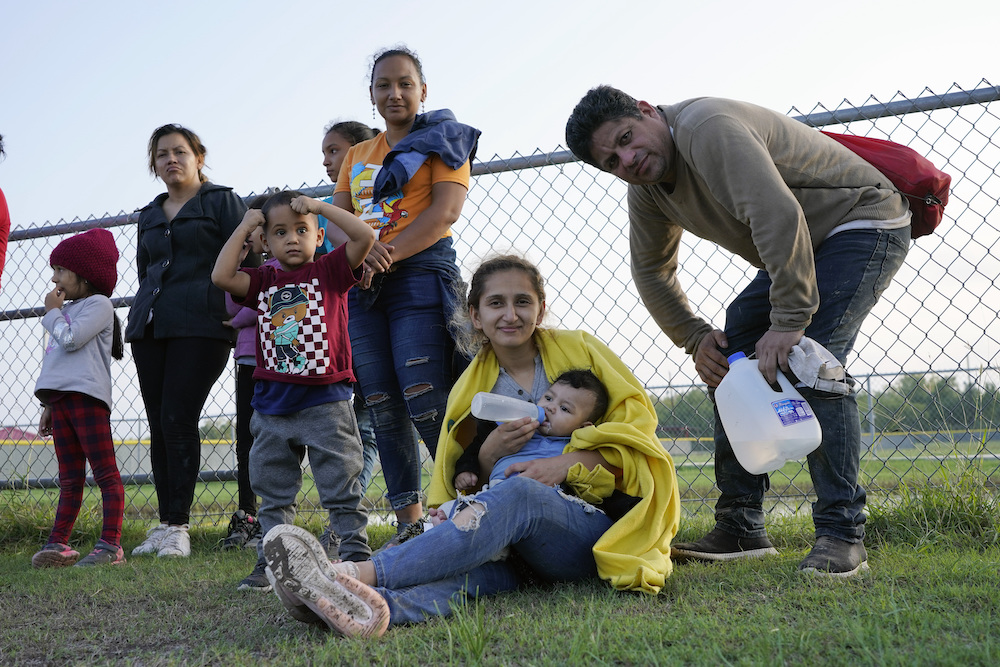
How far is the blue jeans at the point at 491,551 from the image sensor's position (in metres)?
2.09

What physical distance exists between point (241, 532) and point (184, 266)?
127 centimetres

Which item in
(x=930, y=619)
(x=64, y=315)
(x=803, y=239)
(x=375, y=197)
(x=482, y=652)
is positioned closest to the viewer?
(x=482, y=652)

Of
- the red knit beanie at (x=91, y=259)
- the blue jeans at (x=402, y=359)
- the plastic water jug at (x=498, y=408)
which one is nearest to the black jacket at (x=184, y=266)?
the red knit beanie at (x=91, y=259)

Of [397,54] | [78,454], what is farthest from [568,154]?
[78,454]

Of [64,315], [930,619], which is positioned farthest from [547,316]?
[64,315]

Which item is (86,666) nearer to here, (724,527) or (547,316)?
(547,316)

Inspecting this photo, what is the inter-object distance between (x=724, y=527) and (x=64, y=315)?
3165 millimetres

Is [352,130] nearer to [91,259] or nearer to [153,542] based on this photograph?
[91,259]

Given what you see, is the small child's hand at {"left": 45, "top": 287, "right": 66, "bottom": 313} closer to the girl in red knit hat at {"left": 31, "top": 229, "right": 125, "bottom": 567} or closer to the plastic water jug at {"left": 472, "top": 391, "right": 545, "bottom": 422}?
the girl in red knit hat at {"left": 31, "top": 229, "right": 125, "bottom": 567}

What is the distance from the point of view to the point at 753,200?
2.34 m

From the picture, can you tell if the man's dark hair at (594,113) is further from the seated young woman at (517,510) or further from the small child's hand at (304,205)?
the small child's hand at (304,205)

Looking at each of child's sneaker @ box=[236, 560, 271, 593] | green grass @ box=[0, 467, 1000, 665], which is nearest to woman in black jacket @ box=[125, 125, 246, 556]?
green grass @ box=[0, 467, 1000, 665]

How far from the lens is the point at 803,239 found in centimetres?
234

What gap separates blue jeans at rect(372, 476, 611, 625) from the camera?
2086mm
